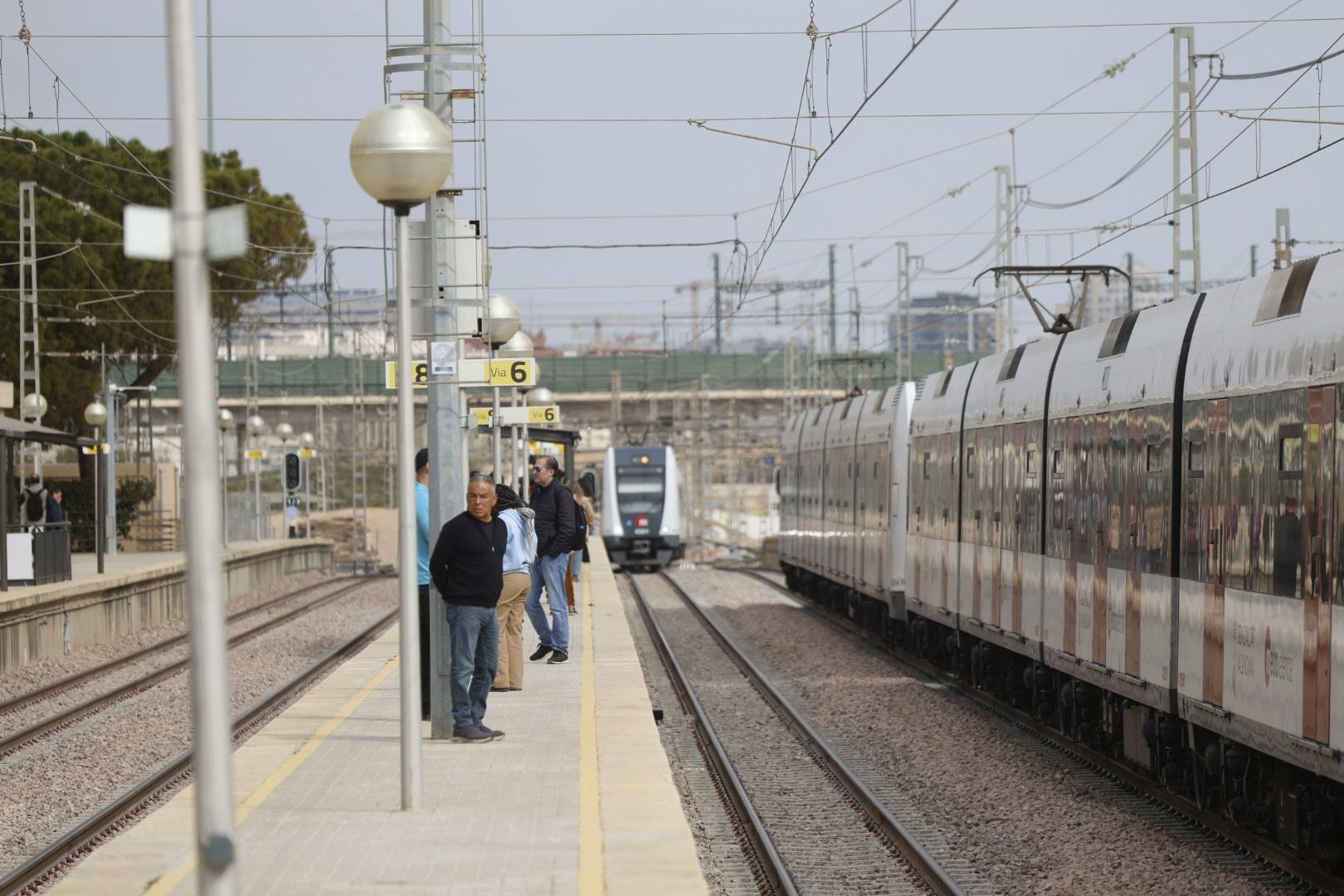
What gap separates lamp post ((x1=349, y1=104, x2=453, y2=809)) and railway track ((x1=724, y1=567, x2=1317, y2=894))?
4742 mm

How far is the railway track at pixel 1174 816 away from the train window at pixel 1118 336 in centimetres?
316

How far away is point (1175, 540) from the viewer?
486 inches

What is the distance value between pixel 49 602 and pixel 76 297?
68.7ft

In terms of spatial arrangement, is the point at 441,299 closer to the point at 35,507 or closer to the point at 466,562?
the point at 466,562

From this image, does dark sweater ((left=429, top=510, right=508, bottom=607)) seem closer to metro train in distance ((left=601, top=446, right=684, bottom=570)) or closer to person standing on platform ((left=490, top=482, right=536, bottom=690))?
person standing on platform ((left=490, top=482, right=536, bottom=690))

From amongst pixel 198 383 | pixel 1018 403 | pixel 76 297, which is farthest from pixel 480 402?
pixel 198 383

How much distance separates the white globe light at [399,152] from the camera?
980 centimetres

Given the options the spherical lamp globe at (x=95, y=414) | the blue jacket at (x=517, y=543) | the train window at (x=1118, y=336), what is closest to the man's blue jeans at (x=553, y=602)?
the blue jacket at (x=517, y=543)

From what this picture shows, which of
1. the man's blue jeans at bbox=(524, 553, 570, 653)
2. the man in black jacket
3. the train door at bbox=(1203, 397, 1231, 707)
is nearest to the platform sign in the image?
the man in black jacket

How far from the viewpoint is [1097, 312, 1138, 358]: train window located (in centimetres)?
1420

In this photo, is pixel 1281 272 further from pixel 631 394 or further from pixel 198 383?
pixel 631 394

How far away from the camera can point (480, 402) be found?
3862 centimetres

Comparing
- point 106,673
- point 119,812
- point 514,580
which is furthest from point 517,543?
point 106,673

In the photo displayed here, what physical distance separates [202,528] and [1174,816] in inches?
357
